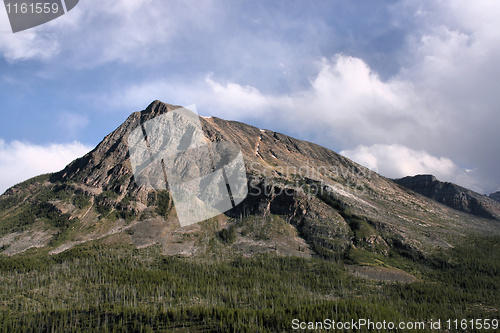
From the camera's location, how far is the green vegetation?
123 m

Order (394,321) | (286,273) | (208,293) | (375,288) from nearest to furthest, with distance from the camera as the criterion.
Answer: (394,321), (208,293), (375,288), (286,273)

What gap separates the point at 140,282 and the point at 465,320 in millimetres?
163002

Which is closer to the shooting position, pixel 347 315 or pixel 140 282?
pixel 347 315

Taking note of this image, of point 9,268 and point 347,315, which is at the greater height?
point 9,268

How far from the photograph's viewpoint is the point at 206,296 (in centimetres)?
15438

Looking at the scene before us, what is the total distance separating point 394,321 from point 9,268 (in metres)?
216

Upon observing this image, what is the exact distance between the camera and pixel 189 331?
122062 millimetres

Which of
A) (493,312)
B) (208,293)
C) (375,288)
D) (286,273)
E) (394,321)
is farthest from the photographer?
(286,273)

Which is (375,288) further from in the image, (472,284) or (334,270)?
(472,284)

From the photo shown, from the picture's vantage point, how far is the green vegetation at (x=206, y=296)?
4845 inches

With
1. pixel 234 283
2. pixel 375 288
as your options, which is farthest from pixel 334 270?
pixel 234 283

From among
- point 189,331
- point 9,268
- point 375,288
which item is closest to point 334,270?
point 375,288

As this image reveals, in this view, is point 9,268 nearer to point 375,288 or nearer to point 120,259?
point 120,259

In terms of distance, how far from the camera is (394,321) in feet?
389
